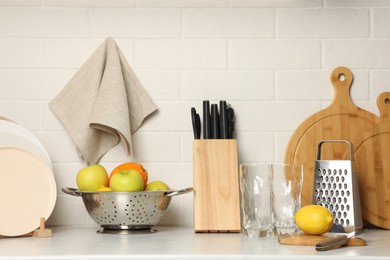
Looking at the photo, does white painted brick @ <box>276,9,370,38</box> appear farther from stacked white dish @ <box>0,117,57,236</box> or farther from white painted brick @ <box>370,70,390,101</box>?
stacked white dish @ <box>0,117,57,236</box>

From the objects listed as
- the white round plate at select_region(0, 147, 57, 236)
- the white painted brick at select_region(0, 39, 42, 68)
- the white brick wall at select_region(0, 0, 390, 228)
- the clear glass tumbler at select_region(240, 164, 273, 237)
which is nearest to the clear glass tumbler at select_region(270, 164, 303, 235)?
the clear glass tumbler at select_region(240, 164, 273, 237)

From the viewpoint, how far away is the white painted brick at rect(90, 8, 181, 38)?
206 centimetres

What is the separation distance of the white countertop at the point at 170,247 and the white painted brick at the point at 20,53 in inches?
21.0

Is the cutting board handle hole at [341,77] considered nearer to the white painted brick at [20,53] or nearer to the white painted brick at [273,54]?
the white painted brick at [273,54]

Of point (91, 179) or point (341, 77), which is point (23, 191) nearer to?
point (91, 179)

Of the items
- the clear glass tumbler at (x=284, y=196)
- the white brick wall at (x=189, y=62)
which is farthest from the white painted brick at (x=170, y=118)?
the clear glass tumbler at (x=284, y=196)

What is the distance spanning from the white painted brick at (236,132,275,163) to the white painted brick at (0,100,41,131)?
600 millimetres

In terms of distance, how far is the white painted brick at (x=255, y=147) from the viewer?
6.70 ft

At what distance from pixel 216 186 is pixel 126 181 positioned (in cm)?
26

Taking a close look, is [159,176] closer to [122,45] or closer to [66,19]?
[122,45]

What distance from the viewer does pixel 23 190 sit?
1754mm

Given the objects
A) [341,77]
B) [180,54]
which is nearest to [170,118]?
[180,54]

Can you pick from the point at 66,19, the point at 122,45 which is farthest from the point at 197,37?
the point at 66,19

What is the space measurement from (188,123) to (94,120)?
0.28 metres
